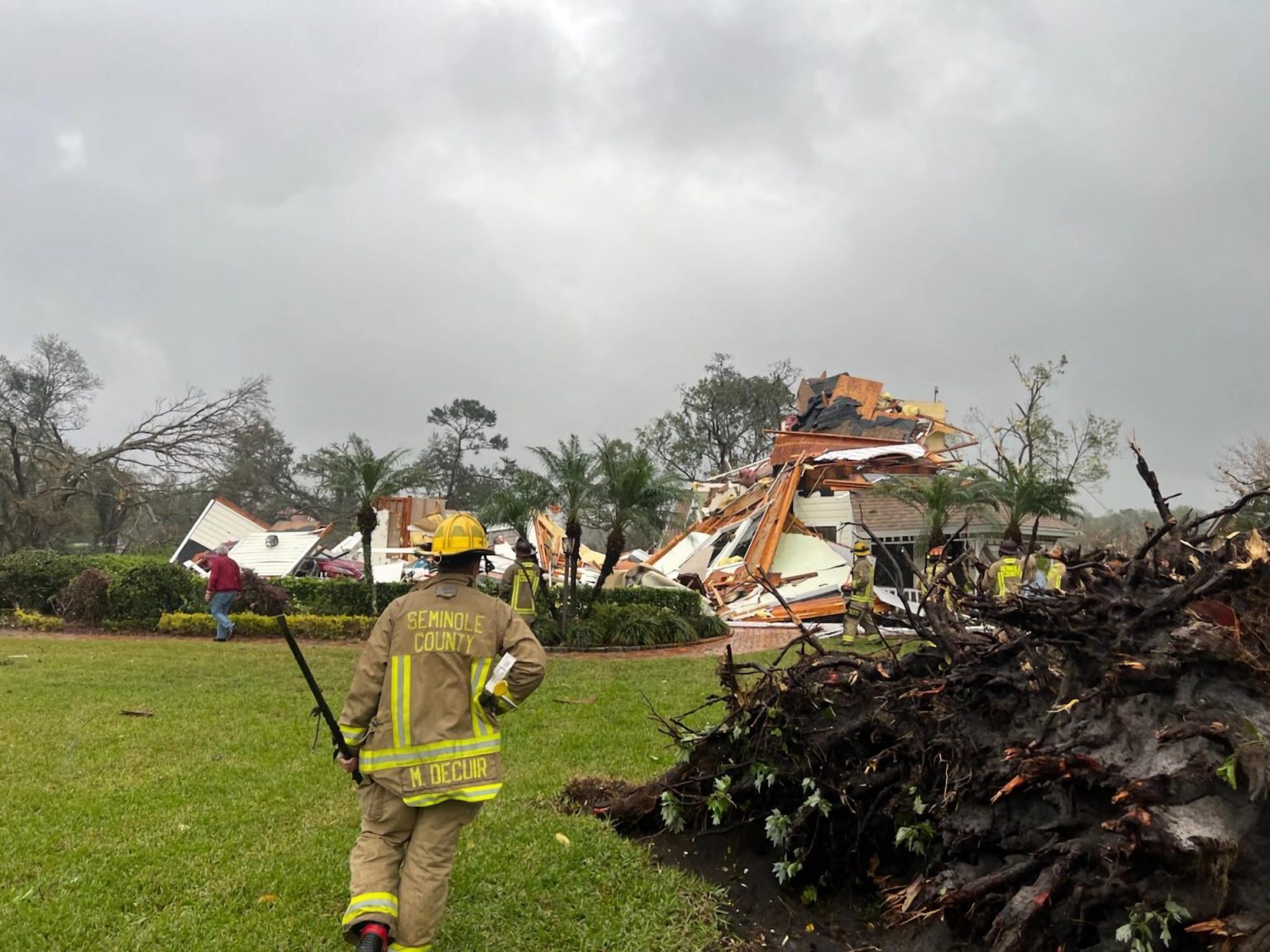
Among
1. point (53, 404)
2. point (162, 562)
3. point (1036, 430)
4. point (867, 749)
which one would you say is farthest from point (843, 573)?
point (53, 404)

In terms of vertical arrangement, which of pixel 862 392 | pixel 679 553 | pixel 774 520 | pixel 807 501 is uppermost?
pixel 862 392

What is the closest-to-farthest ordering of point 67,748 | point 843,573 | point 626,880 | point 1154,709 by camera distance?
point 1154,709 < point 626,880 < point 67,748 < point 843,573

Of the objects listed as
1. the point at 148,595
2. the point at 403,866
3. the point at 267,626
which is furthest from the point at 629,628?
the point at 403,866

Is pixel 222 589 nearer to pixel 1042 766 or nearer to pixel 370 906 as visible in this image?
pixel 370 906

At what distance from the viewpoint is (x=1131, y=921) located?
8.16 feet

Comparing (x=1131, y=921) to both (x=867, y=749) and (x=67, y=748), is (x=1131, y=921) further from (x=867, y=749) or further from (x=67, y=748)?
(x=67, y=748)

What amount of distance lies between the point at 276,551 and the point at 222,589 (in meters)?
11.8

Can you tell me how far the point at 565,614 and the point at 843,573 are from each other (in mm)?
9153

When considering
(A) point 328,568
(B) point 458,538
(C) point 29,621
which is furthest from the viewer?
(A) point 328,568

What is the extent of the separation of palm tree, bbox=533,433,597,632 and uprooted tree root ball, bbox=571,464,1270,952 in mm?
11317

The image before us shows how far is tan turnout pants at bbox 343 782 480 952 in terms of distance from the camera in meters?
3.10

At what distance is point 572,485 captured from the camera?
619 inches

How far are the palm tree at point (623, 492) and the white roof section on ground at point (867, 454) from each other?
11.6 m

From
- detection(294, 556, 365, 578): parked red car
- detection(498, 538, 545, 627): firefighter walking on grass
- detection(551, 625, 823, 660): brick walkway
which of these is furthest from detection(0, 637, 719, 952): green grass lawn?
detection(294, 556, 365, 578): parked red car
